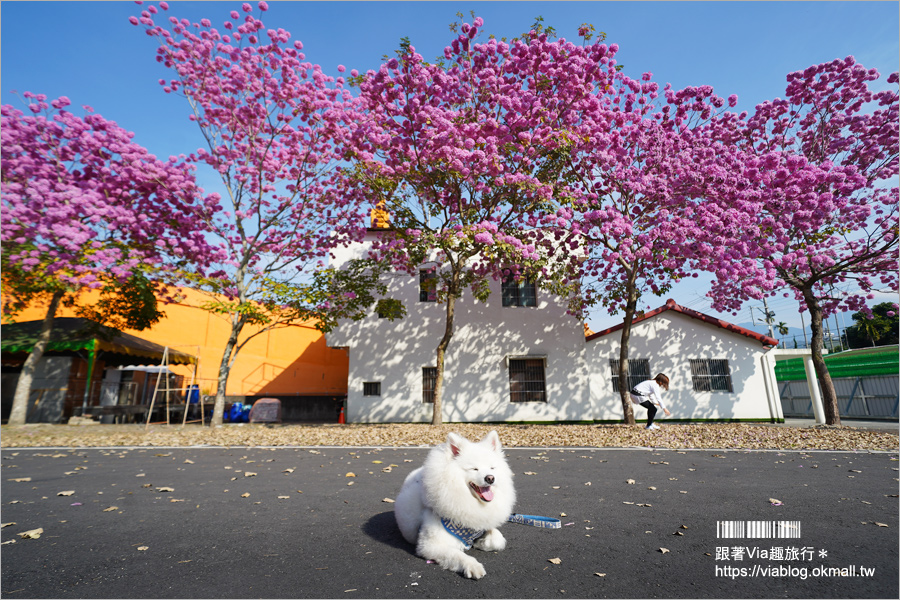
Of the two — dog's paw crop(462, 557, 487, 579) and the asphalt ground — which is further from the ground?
dog's paw crop(462, 557, 487, 579)

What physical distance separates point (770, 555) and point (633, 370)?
1508cm

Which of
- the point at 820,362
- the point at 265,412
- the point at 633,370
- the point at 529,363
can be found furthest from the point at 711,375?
the point at 265,412

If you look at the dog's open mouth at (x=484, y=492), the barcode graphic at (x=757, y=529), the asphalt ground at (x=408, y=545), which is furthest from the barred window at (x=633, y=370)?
the dog's open mouth at (x=484, y=492)

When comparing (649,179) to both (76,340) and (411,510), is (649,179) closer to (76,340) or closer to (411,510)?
(411,510)

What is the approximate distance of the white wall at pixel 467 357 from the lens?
57.6 feet

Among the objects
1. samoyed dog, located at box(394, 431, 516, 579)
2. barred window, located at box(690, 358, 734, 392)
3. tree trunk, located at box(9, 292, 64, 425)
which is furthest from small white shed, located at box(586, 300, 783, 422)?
tree trunk, located at box(9, 292, 64, 425)

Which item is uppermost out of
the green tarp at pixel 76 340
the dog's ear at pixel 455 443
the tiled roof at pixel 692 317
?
the tiled roof at pixel 692 317

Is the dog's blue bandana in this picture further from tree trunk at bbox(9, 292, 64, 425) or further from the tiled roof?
tree trunk at bbox(9, 292, 64, 425)

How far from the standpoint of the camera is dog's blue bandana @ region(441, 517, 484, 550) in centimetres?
319

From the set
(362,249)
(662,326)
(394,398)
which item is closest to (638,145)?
(662,326)

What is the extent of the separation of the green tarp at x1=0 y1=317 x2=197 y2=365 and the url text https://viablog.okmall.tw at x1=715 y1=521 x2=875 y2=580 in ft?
69.7

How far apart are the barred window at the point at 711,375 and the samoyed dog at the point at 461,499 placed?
1766cm

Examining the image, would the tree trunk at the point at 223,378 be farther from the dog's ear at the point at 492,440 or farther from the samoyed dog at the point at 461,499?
the dog's ear at the point at 492,440

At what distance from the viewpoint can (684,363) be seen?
17.8 m
